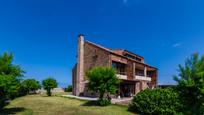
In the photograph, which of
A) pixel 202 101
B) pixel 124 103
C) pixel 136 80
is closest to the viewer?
pixel 202 101

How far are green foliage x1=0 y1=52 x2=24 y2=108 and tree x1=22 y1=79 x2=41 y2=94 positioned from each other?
1013 inches

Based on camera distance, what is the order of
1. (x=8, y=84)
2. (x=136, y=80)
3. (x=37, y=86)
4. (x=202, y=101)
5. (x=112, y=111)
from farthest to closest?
(x=37, y=86), (x=136, y=80), (x=112, y=111), (x=8, y=84), (x=202, y=101)

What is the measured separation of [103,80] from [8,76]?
462 inches

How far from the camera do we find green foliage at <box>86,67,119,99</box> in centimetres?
2827

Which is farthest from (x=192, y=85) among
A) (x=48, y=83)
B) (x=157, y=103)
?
Result: (x=48, y=83)

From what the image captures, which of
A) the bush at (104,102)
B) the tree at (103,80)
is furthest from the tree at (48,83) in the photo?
the bush at (104,102)

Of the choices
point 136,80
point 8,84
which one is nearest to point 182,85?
point 8,84

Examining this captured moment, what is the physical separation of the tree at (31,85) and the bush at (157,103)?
31323 millimetres

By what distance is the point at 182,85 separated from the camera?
2078 centimetres

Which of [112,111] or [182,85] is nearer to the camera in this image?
[182,85]

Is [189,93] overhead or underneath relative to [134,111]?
overhead

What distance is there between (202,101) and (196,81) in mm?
1896

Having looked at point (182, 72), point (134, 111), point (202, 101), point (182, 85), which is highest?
point (182, 72)

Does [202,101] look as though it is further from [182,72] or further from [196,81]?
[182,72]
